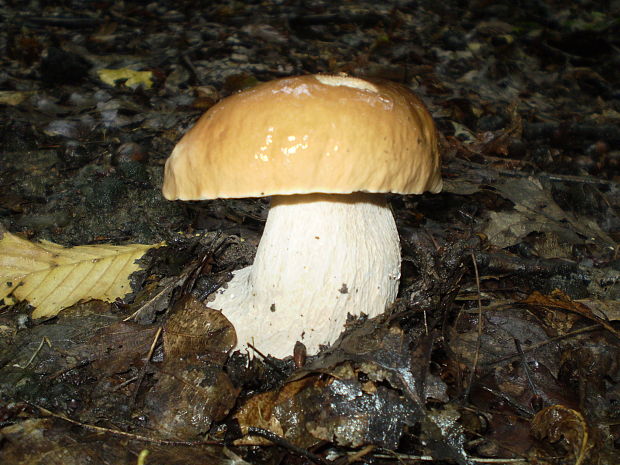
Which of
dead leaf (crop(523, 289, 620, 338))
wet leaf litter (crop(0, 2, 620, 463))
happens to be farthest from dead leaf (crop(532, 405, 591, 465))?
dead leaf (crop(523, 289, 620, 338))

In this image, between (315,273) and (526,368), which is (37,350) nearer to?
(315,273)

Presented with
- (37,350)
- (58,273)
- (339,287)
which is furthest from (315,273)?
(58,273)

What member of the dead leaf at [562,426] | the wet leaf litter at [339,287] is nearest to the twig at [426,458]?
the wet leaf litter at [339,287]

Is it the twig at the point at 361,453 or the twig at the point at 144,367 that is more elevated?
the twig at the point at 361,453

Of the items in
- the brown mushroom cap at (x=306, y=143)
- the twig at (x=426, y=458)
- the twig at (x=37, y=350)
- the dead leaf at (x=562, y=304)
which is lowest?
the dead leaf at (x=562, y=304)

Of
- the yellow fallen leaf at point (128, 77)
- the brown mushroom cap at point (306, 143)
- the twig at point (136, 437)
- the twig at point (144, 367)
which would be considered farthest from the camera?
the yellow fallen leaf at point (128, 77)

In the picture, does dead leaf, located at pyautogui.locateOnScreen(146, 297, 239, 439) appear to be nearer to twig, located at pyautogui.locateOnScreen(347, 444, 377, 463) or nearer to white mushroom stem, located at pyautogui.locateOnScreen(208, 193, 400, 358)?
white mushroom stem, located at pyautogui.locateOnScreen(208, 193, 400, 358)

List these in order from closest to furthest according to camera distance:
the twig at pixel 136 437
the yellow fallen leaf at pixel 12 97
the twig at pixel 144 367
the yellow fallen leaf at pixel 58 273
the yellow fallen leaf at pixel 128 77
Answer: the twig at pixel 136 437 < the twig at pixel 144 367 < the yellow fallen leaf at pixel 58 273 < the yellow fallen leaf at pixel 12 97 < the yellow fallen leaf at pixel 128 77

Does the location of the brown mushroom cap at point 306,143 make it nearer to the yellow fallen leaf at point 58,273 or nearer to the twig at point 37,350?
the yellow fallen leaf at point 58,273
